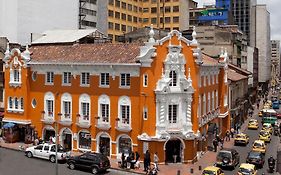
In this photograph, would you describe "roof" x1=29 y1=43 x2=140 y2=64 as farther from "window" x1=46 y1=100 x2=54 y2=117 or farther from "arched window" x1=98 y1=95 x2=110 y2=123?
"window" x1=46 y1=100 x2=54 y2=117

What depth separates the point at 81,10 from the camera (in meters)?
101

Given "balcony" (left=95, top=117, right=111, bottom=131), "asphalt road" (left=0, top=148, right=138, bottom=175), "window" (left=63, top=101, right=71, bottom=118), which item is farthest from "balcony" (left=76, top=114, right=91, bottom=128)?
"asphalt road" (left=0, top=148, right=138, bottom=175)

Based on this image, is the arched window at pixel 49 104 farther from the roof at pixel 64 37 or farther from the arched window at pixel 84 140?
the roof at pixel 64 37

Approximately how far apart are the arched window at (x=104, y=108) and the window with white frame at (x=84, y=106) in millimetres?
1597

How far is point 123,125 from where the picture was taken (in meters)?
49.1

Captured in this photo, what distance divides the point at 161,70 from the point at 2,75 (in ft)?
96.7

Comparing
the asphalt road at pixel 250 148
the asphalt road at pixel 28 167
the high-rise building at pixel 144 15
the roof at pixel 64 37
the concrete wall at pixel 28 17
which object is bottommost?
the asphalt road at pixel 250 148

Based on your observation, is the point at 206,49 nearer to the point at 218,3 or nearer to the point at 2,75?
the point at 2,75

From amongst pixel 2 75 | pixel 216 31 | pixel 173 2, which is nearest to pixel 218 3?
pixel 173 2

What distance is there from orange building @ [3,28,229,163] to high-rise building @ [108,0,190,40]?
55.5 meters

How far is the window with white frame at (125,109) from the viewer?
4884cm

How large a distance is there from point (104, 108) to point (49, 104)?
27.6 feet

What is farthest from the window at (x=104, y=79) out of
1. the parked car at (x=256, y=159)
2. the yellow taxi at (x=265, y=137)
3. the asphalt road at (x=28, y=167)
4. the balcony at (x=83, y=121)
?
the yellow taxi at (x=265, y=137)

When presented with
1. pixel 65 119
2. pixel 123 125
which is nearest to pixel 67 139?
pixel 65 119
